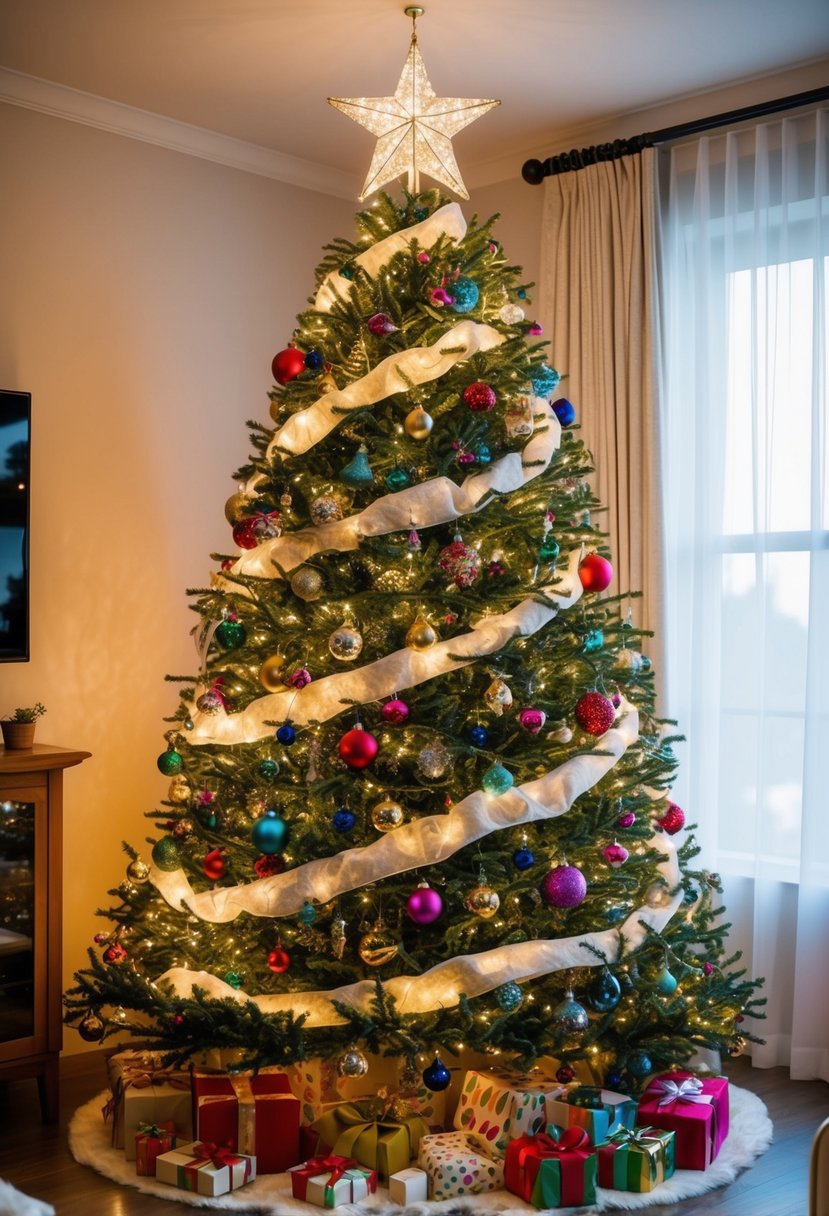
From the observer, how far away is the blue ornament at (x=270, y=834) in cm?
277

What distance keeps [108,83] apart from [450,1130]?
3009mm

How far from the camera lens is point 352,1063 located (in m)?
2.72

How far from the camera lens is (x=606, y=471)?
405 cm

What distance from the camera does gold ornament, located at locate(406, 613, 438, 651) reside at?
2.77 metres

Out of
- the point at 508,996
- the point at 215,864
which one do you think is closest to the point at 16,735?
the point at 215,864

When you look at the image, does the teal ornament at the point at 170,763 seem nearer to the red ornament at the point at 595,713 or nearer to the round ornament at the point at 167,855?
the round ornament at the point at 167,855

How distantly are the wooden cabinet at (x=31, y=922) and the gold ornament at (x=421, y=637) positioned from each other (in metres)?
1.03

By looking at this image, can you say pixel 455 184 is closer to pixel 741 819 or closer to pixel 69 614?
pixel 69 614

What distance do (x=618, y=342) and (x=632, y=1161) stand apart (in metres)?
2.40

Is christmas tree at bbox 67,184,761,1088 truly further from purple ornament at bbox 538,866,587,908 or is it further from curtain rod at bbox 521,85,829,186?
curtain rod at bbox 521,85,829,186

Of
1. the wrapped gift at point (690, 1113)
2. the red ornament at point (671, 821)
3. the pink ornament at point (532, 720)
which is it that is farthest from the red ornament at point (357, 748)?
the wrapped gift at point (690, 1113)

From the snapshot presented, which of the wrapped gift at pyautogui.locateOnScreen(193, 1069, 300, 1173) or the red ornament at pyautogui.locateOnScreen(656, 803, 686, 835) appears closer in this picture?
the wrapped gift at pyautogui.locateOnScreen(193, 1069, 300, 1173)

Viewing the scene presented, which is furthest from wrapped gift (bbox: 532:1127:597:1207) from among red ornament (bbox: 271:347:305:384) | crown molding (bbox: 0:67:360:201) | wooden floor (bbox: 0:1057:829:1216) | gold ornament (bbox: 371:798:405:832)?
crown molding (bbox: 0:67:360:201)

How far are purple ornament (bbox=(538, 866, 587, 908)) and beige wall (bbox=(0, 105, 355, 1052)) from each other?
166 centimetres
